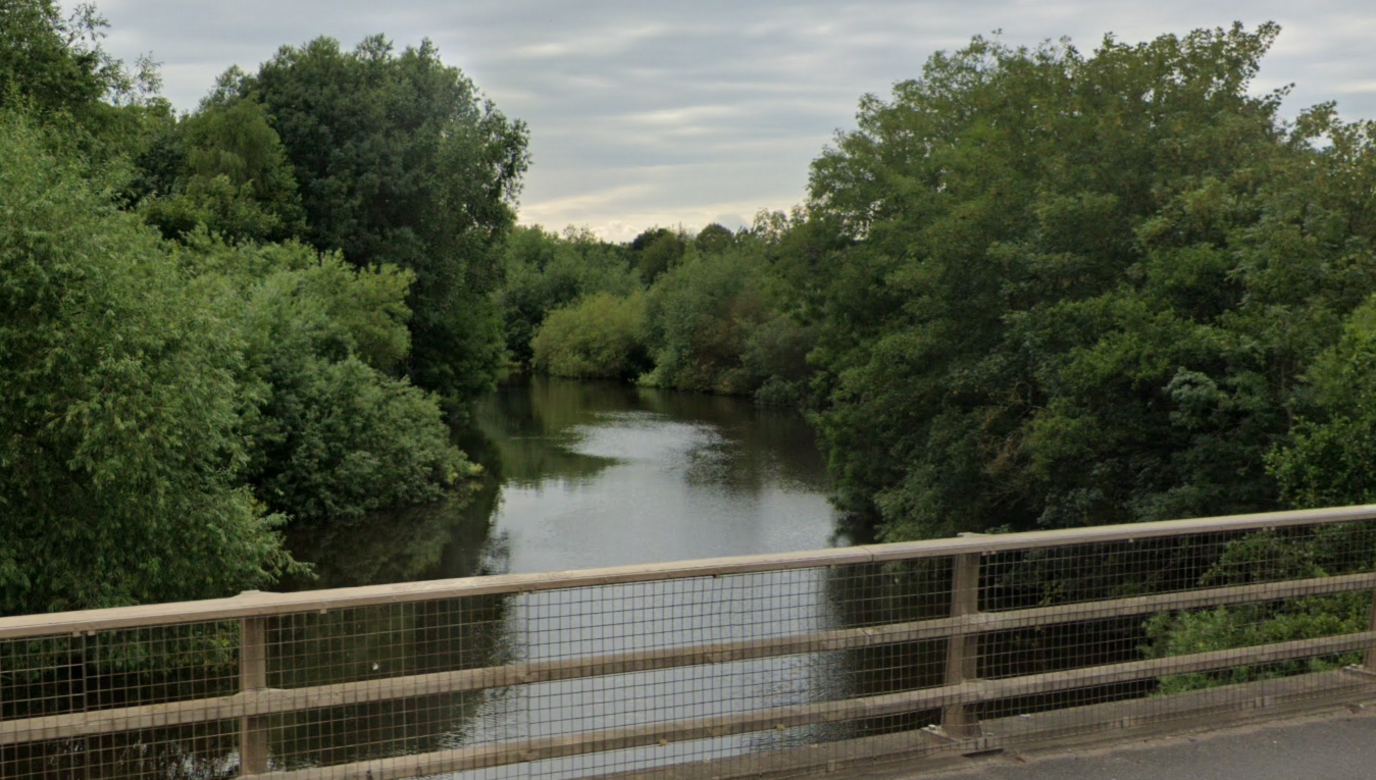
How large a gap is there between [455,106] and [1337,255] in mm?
38555

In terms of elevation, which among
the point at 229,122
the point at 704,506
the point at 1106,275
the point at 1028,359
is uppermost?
the point at 229,122

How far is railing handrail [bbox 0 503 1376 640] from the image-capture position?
3818 mm

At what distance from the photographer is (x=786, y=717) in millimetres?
4742

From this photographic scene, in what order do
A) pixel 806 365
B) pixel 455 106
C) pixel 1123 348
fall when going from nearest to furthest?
pixel 1123 348, pixel 455 106, pixel 806 365

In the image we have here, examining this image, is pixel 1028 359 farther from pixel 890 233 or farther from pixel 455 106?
pixel 455 106

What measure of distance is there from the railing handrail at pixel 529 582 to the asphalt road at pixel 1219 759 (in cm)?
87

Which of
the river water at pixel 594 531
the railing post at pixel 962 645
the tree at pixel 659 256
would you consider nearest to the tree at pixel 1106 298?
the river water at pixel 594 531

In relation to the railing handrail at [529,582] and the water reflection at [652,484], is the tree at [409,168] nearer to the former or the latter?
the water reflection at [652,484]

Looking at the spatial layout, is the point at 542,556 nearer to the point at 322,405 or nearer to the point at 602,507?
the point at 602,507

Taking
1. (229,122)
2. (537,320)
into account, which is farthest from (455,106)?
(537,320)

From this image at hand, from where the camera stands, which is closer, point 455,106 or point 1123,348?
point 1123,348

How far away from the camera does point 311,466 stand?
29609 mm

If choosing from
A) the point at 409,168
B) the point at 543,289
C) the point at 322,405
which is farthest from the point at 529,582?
the point at 543,289

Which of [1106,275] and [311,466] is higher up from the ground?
[1106,275]
